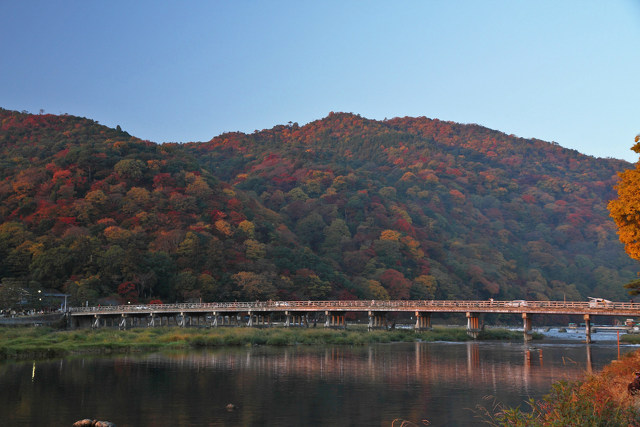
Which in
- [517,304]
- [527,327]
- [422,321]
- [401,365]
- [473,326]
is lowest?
[473,326]

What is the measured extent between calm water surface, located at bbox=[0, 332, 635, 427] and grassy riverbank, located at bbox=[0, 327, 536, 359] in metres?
6.96

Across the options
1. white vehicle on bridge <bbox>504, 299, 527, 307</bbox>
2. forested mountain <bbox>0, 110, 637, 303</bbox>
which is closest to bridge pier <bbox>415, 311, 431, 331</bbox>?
white vehicle on bridge <bbox>504, 299, 527, 307</bbox>

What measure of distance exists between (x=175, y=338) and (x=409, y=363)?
3171 centimetres

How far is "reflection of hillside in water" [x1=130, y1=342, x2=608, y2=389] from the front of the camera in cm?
4019

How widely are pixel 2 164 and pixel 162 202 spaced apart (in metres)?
45.6

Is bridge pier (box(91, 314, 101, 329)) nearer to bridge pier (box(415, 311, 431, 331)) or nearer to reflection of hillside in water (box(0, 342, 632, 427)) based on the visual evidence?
reflection of hillside in water (box(0, 342, 632, 427))

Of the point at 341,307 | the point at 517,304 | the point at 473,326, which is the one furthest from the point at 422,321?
the point at 517,304

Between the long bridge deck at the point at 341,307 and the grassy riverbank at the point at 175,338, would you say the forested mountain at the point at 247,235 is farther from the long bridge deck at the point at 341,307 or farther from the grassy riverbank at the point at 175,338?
the grassy riverbank at the point at 175,338

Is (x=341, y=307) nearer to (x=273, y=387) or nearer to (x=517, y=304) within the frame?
(x=517, y=304)

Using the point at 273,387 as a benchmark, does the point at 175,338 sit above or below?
below

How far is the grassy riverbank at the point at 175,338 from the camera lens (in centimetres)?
5678

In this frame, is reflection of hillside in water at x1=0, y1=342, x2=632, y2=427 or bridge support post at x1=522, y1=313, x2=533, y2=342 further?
bridge support post at x1=522, y1=313, x2=533, y2=342

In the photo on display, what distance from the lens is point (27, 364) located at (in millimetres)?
46844

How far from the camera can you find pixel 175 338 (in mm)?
Answer: 70875
